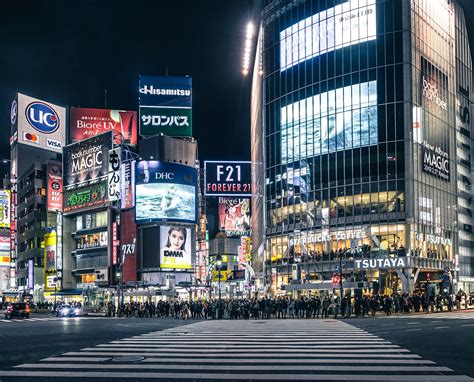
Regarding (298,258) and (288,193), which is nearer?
(298,258)

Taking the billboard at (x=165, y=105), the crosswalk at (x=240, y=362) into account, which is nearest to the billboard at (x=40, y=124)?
the billboard at (x=165, y=105)

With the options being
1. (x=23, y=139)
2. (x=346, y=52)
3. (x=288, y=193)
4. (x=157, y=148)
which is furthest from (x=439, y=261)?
(x=23, y=139)

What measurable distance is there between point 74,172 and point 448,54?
215 ft

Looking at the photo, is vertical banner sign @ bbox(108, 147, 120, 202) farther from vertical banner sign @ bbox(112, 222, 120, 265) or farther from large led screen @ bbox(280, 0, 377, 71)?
large led screen @ bbox(280, 0, 377, 71)

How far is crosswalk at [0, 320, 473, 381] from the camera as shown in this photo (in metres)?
13.9

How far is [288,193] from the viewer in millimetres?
81000

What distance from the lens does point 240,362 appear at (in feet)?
53.7

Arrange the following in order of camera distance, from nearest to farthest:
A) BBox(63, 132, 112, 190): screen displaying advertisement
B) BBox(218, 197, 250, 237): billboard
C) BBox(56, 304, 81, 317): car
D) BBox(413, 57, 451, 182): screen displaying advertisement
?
BBox(56, 304, 81, 317): car → BBox(413, 57, 451, 182): screen displaying advertisement → BBox(63, 132, 112, 190): screen displaying advertisement → BBox(218, 197, 250, 237): billboard

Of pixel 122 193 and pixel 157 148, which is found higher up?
pixel 157 148

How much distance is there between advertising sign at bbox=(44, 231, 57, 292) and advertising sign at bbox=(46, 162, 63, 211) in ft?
18.5

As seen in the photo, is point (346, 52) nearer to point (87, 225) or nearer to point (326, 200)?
point (326, 200)

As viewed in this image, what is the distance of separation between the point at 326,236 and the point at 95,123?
66.4m

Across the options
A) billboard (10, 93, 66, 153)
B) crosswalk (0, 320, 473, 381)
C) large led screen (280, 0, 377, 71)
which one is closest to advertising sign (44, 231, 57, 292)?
billboard (10, 93, 66, 153)

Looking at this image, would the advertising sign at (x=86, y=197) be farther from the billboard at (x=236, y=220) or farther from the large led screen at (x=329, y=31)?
the large led screen at (x=329, y=31)
